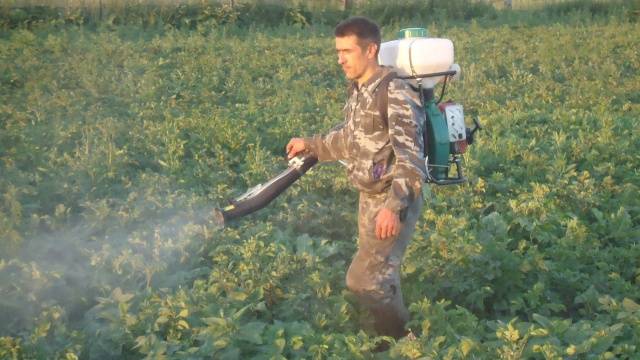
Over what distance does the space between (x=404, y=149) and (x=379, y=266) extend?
70cm

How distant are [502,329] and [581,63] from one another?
10.4 metres

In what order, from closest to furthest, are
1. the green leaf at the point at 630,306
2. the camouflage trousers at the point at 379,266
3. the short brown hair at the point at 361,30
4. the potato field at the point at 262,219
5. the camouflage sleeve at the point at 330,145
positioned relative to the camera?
the short brown hair at the point at 361,30
the potato field at the point at 262,219
the camouflage trousers at the point at 379,266
the camouflage sleeve at the point at 330,145
the green leaf at the point at 630,306

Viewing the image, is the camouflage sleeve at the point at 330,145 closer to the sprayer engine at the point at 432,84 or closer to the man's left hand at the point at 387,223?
the sprayer engine at the point at 432,84

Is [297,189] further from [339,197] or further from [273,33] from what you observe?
[273,33]

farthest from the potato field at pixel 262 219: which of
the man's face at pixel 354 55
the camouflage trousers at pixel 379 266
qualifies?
the man's face at pixel 354 55

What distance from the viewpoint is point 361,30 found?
4.42 metres

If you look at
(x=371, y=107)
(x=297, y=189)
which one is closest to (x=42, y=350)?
(x=371, y=107)

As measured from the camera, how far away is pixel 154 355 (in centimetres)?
414

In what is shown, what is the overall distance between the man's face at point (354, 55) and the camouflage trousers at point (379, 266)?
68 cm

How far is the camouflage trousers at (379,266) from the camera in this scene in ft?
15.3

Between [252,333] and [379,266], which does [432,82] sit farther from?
[252,333]

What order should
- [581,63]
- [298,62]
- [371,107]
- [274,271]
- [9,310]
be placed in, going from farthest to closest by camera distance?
[581,63]
[298,62]
[274,271]
[9,310]
[371,107]

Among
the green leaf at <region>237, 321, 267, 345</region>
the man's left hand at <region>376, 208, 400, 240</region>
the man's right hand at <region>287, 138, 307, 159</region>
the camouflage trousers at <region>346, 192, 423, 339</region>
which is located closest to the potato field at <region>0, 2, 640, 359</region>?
the green leaf at <region>237, 321, 267, 345</region>

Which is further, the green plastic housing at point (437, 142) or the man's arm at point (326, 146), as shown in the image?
the man's arm at point (326, 146)
